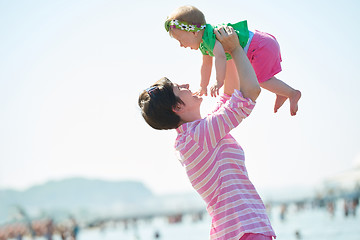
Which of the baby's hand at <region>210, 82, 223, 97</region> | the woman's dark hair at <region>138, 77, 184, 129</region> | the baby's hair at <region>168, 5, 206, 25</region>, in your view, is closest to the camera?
the woman's dark hair at <region>138, 77, 184, 129</region>

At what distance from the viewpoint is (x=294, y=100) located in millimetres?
3256

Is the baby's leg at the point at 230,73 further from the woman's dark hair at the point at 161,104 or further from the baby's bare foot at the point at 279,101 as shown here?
the baby's bare foot at the point at 279,101

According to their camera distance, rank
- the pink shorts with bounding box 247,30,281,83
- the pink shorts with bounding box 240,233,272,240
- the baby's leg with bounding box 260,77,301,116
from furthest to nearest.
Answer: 1. the baby's leg with bounding box 260,77,301,116
2. the pink shorts with bounding box 247,30,281,83
3. the pink shorts with bounding box 240,233,272,240

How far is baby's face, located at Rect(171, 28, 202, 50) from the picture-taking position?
300 centimetres

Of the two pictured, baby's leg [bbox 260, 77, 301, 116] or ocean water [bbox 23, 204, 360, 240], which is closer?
baby's leg [bbox 260, 77, 301, 116]

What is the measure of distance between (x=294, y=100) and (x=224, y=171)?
977 millimetres

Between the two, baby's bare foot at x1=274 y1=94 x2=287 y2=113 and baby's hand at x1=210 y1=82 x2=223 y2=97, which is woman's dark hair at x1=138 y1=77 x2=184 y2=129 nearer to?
baby's hand at x1=210 y1=82 x2=223 y2=97

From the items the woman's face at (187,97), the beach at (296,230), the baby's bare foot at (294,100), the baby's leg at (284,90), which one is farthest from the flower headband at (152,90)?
the beach at (296,230)

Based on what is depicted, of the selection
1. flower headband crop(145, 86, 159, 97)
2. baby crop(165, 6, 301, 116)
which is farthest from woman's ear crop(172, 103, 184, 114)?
baby crop(165, 6, 301, 116)

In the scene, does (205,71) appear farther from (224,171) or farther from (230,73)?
(224,171)

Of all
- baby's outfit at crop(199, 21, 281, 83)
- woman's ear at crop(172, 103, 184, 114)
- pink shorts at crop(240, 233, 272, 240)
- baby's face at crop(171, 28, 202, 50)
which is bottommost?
pink shorts at crop(240, 233, 272, 240)

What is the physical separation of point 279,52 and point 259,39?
198 millimetres

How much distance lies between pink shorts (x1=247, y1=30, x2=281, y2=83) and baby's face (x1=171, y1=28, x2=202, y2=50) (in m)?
0.34

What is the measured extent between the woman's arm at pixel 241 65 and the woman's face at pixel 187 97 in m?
0.25
